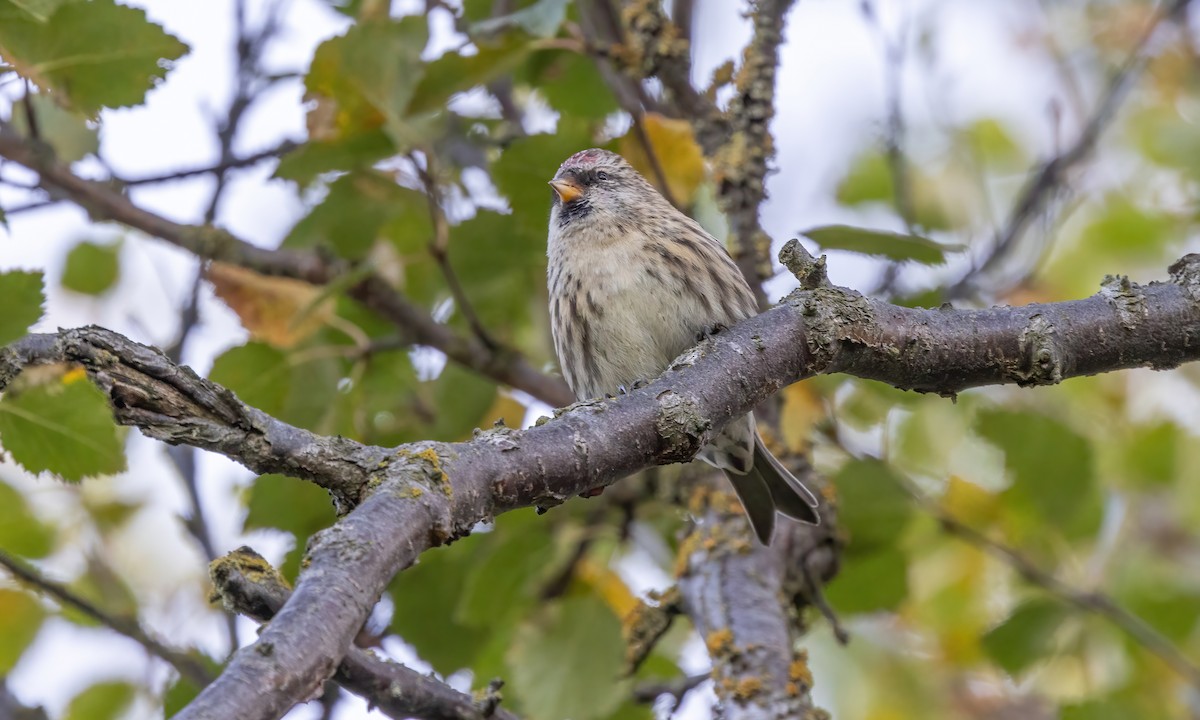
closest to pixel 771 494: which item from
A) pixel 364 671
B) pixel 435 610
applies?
pixel 435 610

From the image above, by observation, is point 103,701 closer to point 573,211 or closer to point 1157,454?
point 573,211

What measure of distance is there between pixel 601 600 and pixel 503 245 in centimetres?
106

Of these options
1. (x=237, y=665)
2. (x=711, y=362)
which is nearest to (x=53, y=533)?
(x=711, y=362)

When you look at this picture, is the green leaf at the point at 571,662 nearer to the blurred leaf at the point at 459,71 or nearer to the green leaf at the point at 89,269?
the blurred leaf at the point at 459,71

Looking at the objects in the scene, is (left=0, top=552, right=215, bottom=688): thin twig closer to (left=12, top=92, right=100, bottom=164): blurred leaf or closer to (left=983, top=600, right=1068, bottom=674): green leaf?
(left=12, top=92, right=100, bottom=164): blurred leaf

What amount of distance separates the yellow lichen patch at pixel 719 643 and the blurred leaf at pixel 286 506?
1078mm

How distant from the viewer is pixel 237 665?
1.27m

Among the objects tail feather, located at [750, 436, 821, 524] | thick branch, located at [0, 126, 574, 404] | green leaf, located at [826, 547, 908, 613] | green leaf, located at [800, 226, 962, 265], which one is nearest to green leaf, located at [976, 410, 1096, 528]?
green leaf, located at [826, 547, 908, 613]

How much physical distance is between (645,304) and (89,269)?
1978 mm

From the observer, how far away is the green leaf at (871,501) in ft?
11.7

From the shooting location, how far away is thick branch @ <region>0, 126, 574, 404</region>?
11.5ft

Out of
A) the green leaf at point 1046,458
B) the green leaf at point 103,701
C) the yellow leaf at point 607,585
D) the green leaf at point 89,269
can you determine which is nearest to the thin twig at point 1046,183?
the green leaf at point 1046,458

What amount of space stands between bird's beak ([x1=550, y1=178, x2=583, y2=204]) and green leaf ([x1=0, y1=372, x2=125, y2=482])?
164 cm

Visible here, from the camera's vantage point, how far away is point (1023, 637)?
3604 mm
